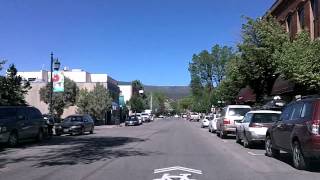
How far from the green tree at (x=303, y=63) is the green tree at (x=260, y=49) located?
4.98m

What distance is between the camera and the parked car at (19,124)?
23953 mm

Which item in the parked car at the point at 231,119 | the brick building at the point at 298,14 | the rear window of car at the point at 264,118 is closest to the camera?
the rear window of car at the point at 264,118

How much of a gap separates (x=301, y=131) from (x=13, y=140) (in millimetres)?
14396

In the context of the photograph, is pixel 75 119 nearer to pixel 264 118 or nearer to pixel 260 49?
pixel 260 49

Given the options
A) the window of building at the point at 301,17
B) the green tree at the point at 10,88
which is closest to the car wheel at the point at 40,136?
the green tree at the point at 10,88

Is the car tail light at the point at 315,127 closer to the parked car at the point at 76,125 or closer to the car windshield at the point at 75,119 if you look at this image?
the parked car at the point at 76,125

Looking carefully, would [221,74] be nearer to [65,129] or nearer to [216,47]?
[216,47]

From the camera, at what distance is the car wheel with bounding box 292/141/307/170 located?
47.0 feet

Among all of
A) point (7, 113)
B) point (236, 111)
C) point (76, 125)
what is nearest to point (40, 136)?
point (7, 113)

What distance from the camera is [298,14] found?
3928 centimetres

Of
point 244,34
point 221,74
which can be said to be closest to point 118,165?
point 244,34

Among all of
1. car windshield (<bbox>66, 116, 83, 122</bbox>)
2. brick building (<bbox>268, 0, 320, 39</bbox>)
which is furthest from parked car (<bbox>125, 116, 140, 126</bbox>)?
car windshield (<bbox>66, 116, 83, 122</bbox>)

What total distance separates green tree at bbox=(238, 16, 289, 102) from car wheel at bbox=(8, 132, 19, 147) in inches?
608

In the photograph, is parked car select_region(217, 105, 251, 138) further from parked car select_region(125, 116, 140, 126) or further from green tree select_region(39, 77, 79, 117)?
green tree select_region(39, 77, 79, 117)
